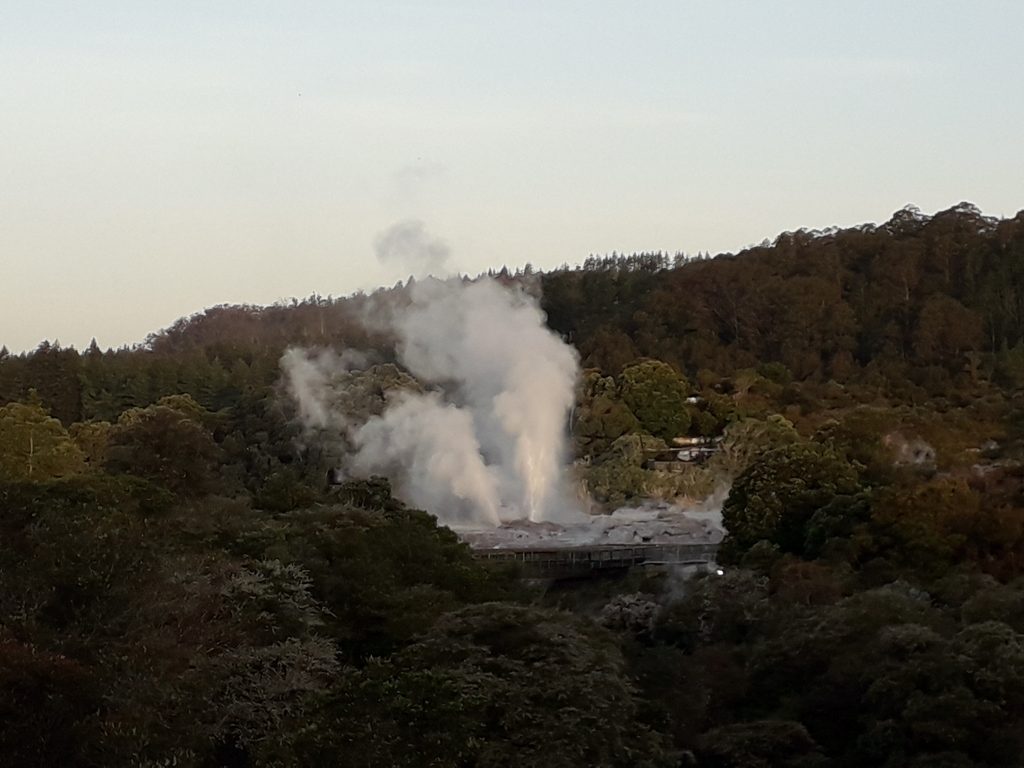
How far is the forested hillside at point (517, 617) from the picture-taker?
13.6 metres

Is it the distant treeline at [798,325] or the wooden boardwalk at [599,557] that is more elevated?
the distant treeline at [798,325]

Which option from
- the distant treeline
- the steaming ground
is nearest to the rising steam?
the steaming ground

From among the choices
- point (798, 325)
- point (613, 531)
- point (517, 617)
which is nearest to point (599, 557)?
point (613, 531)

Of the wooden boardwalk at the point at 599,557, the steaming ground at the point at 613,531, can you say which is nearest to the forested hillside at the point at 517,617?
the wooden boardwalk at the point at 599,557

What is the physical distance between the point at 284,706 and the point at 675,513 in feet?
94.2

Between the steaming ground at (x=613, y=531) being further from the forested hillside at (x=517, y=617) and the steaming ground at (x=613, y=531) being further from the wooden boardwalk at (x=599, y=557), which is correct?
the forested hillside at (x=517, y=617)

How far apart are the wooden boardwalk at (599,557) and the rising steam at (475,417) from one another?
27.4ft

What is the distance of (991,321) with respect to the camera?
2579 inches

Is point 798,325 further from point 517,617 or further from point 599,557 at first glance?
point 517,617

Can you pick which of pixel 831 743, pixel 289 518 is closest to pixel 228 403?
pixel 289 518

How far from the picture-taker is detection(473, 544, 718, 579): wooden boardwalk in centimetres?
3684

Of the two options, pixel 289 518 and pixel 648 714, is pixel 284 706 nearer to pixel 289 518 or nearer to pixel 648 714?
pixel 648 714

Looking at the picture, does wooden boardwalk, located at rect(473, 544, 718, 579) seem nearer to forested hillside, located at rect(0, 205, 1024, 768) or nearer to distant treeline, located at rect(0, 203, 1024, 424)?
forested hillside, located at rect(0, 205, 1024, 768)

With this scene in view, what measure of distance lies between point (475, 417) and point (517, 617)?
35.3 m
